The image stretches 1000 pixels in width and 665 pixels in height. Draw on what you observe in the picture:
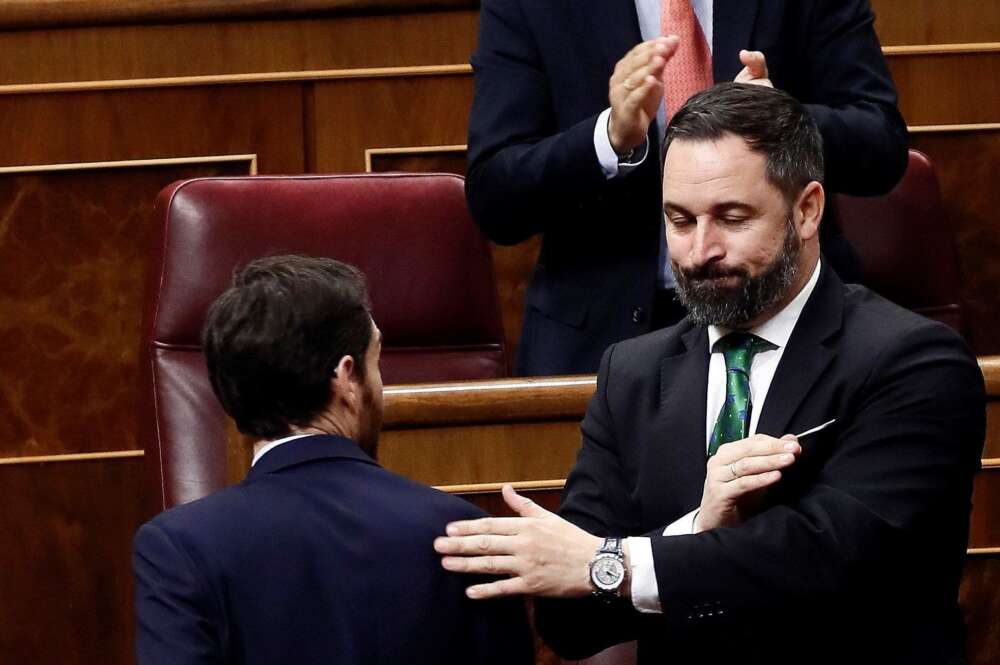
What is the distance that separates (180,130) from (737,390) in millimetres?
814

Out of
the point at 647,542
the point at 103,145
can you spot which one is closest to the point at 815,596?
the point at 647,542

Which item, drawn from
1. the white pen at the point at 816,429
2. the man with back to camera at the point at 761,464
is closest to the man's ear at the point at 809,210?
the man with back to camera at the point at 761,464

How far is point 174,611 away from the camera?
717 millimetres

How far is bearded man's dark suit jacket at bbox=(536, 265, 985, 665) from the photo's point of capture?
→ 84 centimetres

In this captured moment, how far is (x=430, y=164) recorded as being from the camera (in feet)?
5.21

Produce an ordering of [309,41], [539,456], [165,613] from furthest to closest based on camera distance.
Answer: [309,41] < [539,456] < [165,613]

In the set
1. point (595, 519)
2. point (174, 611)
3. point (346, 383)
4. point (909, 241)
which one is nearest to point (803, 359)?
point (595, 519)

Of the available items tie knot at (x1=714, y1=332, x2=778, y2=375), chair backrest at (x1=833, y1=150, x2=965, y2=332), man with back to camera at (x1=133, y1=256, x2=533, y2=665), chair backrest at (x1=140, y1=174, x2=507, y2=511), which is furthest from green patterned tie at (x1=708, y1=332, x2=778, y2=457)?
chair backrest at (x1=833, y1=150, x2=965, y2=332)

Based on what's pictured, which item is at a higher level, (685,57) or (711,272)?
(685,57)

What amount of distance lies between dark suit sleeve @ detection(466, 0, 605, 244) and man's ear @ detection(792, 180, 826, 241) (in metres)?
0.26

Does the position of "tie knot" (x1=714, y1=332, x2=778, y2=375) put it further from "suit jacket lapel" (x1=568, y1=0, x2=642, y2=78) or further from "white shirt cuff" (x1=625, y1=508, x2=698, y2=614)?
"suit jacket lapel" (x1=568, y1=0, x2=642, y2=78)

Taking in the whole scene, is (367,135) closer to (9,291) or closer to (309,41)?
(309,41)

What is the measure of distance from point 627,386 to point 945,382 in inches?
7.1

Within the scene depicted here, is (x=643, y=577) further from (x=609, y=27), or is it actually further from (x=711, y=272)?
(x=609, y=27)
